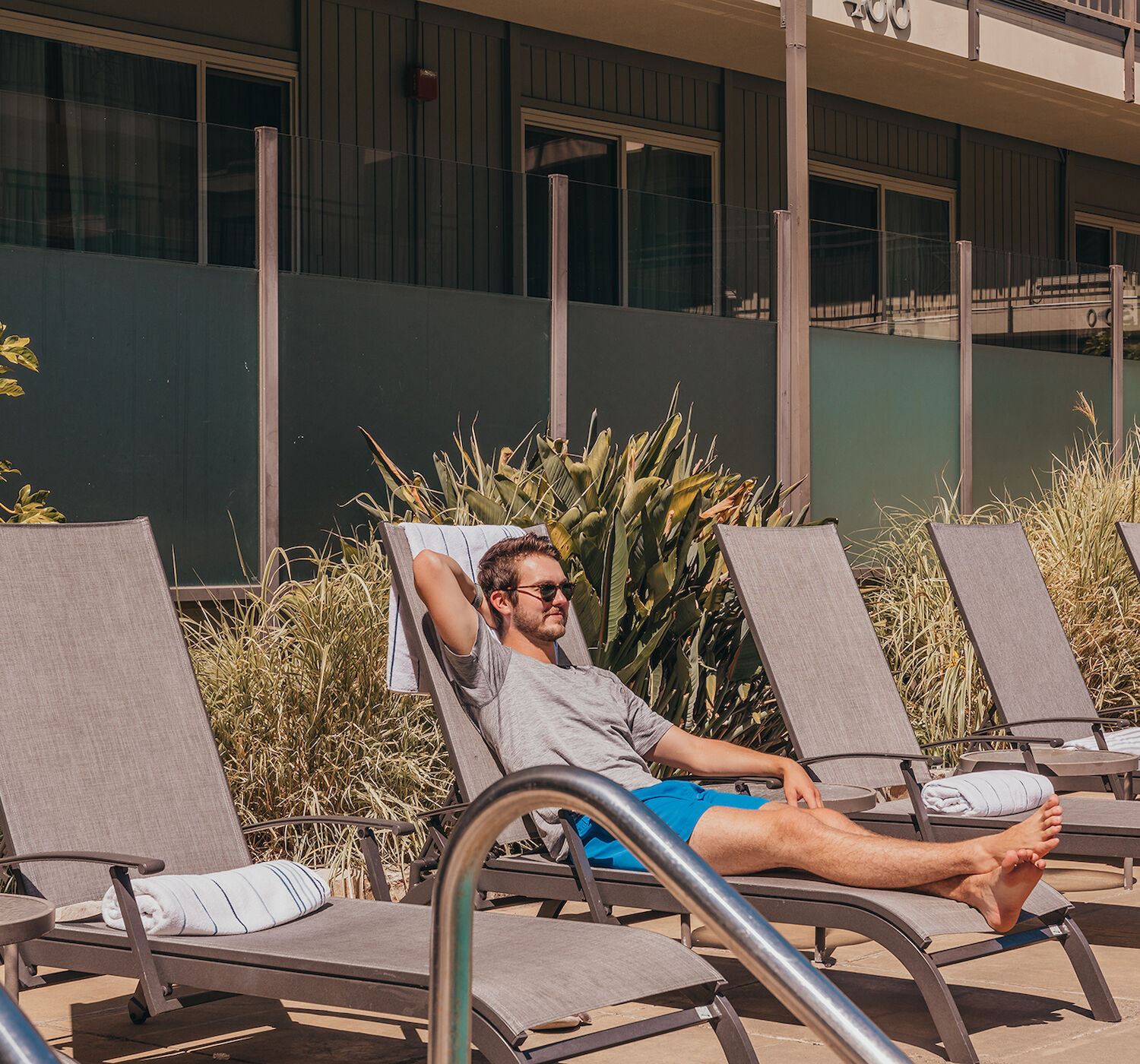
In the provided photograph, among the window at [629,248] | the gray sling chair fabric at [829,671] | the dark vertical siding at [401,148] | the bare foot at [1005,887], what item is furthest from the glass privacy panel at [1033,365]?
the bare foot at [1005,887]

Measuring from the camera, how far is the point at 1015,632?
6.00m

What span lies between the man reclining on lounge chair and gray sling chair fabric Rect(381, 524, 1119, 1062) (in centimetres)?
6

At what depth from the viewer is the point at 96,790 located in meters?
3.61

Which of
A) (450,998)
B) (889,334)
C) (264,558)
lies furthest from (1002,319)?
(450,998)

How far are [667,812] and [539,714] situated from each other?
512 mm

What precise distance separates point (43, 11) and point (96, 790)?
614cm

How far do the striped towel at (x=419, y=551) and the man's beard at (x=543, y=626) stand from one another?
12.7 inches

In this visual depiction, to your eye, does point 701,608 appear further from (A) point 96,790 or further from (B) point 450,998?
(B) point 450,998

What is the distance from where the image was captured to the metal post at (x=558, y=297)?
295 inches

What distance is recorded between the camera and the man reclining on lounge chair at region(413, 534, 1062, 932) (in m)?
3.47

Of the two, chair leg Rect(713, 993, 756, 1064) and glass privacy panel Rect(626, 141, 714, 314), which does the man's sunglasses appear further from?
glass privacy panel Rect(626, 141, 714, 314)

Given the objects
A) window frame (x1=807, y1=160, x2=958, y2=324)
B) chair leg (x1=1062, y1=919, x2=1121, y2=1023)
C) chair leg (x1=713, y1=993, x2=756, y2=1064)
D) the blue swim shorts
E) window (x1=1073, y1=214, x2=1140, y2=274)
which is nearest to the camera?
chair leg (x1=713, y1=993, x2=756, y2=1064)

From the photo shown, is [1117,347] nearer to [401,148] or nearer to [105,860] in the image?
[401,148]

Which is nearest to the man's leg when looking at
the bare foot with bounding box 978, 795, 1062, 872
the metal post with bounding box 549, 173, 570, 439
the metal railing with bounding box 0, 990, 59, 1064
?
the bare foot with bounding box 978, 795, 1062, 872
